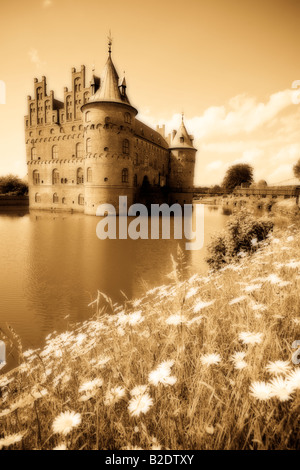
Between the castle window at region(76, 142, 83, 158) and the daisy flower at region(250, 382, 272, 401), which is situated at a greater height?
the castle window at region(76, 142, 83, 158)

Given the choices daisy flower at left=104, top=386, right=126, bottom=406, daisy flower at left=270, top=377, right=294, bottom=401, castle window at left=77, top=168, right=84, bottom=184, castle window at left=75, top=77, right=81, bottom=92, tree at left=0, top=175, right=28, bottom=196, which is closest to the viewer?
daisy flower at left=270, top=377, right=294, bottom=401

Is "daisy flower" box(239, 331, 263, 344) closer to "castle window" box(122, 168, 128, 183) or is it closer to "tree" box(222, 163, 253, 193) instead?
"castle window" box(122, 168, 128, 183)

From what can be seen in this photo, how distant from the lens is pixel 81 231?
836 inches

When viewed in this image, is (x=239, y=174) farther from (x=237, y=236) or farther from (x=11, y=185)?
(x=237, y=236)

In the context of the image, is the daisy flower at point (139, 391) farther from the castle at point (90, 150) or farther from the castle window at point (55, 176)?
the castle window at point (55, 176)

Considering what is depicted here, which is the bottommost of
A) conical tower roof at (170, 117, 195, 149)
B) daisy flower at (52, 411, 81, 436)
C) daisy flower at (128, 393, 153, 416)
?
daisy flower at (52, 411, 81, 436)

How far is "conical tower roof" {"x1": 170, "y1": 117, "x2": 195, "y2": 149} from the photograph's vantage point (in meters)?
50.5

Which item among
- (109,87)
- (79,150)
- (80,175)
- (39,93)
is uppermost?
(39,93)

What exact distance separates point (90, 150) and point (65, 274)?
24.9 metres

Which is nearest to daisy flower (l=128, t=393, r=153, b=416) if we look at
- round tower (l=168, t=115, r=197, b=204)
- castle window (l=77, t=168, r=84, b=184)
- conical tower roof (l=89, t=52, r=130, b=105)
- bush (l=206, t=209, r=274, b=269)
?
bush (l=206, t=209, r=274, b=269)

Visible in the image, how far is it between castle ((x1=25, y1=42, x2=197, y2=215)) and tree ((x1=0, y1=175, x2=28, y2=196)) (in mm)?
21430

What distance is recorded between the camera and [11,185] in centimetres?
5653

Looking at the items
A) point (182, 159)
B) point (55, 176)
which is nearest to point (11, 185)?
point (55, 176)

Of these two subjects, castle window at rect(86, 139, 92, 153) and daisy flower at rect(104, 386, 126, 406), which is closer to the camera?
daisy flower at rect(104, 386, 126, 406)
